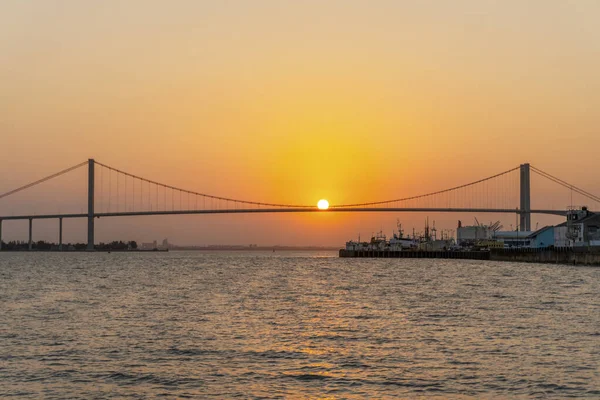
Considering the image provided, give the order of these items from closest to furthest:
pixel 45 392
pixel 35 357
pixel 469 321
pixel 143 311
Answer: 1. pixel 45 392
2. pixel 35 357
3. pixel 469 321
4. pixel 143 311

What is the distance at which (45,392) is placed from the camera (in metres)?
18.6

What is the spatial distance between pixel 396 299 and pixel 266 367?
24582mm

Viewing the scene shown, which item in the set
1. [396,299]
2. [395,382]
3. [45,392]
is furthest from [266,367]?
[396,299]

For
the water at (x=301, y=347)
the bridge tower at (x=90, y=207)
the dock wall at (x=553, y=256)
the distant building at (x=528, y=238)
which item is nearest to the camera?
Result: the water at (x=301, y=347)

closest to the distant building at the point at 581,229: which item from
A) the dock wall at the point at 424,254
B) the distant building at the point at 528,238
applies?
the distant building at the point at 528,238

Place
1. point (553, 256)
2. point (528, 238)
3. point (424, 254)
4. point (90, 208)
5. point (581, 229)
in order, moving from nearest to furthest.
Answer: point (553, 256)
point (581, 229)
point (528, 238)
point (90, 208)
point (424, 254)

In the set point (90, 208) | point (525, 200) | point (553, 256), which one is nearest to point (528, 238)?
A: point (525, 200)

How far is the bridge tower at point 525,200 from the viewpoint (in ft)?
548

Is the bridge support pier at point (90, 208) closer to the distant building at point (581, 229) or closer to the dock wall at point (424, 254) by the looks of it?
the dock wall at point (424, 254)

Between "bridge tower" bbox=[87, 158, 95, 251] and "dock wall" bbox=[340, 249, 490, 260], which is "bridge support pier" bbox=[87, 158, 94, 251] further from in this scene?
"dock wall" bbox=[340, 249, 490, 260]

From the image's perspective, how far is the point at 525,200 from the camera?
559 ft

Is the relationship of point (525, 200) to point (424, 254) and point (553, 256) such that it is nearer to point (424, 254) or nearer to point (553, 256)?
point (424, 254)

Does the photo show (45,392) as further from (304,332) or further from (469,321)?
(469,321)

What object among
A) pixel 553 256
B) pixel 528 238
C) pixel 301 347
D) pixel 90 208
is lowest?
pixel 301 347
